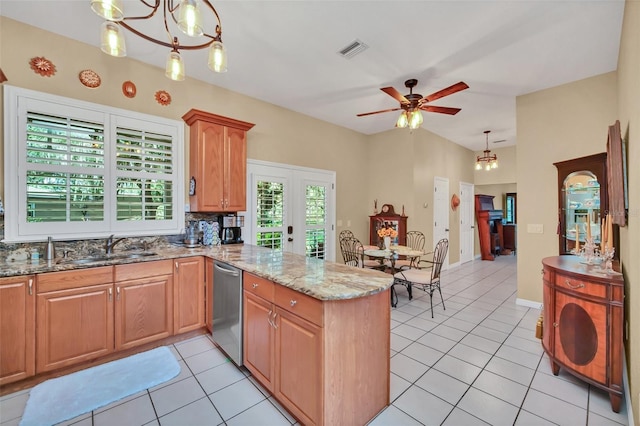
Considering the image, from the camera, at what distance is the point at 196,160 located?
133 inches

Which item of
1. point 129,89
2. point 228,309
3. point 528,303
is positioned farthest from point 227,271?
point 528,303

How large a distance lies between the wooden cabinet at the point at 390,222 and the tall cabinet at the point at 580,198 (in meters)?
2.48

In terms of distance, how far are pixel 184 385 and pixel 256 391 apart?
605mm

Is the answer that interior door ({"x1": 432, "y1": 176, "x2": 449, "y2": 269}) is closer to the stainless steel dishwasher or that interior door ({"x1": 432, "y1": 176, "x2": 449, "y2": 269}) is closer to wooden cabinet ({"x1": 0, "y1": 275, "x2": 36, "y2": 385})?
the stainless steel dishwasher

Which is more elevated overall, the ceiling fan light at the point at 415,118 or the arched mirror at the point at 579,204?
the ceiling fan light at the point at 415,118

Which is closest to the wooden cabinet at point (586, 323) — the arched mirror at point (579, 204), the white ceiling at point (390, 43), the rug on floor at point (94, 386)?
the arched mirror at point (579, 204)

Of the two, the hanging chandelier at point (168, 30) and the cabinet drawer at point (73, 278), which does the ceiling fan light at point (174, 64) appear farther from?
the cabinet drawer at point (73, 278)

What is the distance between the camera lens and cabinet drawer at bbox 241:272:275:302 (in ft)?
6.36

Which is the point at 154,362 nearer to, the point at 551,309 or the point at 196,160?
the point at 196,160

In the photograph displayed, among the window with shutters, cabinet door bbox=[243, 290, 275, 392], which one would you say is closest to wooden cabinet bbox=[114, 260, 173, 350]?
the window with shutters

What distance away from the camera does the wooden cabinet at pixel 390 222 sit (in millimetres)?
5531

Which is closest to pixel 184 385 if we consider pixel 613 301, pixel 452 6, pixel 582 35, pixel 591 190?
pixel 613 301

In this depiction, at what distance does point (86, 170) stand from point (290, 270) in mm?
2522

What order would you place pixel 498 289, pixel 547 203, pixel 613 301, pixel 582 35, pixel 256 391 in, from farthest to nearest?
pixel 498 289 < pixel 547 203 < pixel 582 35 < pixel 256 391 < pixel 613 301
